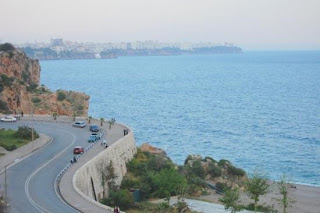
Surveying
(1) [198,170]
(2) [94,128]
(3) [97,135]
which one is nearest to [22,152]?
(3) [97,135]

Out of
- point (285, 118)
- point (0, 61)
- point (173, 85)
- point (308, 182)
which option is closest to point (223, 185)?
point (308, 182)

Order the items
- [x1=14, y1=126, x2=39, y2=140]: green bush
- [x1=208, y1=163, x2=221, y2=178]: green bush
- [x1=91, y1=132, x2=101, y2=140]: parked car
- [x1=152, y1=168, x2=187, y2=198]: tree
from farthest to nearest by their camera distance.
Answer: [x1=208, y1=163, x2=221, y2=178]: green bush
[x1=14, y1=126, x2=39, y2=140]: green bush
[x1=91, y1=132, x2=101, y2=140]: parked car
[x1=152, y1=168, x2=187, y2=198]: tree

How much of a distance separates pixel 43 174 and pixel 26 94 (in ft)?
133

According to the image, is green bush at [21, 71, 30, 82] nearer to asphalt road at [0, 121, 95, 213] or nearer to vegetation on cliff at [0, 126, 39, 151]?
asphalt road at [0, 121, 95, 213]

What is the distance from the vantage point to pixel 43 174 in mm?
34469

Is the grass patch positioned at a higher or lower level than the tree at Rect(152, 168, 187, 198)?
higher

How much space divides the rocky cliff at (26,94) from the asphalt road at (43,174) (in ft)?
56.2

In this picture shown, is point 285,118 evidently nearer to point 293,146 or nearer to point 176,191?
point 293,146

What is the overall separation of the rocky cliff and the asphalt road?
17134 mm

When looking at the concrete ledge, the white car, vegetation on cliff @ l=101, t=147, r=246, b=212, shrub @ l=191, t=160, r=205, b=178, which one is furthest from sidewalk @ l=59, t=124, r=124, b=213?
the white car

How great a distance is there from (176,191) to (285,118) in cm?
6275

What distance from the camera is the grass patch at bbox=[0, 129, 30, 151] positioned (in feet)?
137

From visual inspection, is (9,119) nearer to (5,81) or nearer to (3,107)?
(3,107)

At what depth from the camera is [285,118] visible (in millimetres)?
97750
